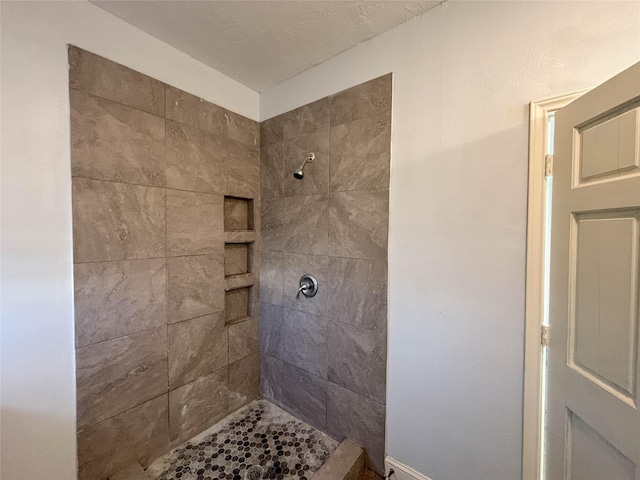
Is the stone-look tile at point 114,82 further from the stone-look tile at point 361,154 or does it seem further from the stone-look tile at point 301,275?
the stone-look tile at point 301,275

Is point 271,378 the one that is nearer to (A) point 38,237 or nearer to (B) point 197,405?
(B) point 197,405

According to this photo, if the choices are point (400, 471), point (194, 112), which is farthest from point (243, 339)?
point (194, 112)

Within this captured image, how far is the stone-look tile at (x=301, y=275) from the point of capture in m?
1.77

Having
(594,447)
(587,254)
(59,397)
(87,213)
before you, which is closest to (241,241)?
(87,213)

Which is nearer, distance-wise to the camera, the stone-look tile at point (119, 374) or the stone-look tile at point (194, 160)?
the stone-look tile at point (119, 374)

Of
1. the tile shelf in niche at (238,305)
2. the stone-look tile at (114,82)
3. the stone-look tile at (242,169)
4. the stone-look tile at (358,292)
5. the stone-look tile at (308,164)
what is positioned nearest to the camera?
the stone-look tile at (114,82)

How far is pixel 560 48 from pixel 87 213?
221 centimetres

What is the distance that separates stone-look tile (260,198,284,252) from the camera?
2.00m

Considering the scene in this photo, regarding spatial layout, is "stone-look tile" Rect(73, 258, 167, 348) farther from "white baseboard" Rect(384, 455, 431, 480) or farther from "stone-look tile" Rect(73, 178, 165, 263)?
"white baseboard" Rect(384, 455, 431, 480)

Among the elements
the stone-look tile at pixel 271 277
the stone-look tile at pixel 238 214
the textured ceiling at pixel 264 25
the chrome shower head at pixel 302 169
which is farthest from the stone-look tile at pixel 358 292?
the textured ceiling at pixel 264 25

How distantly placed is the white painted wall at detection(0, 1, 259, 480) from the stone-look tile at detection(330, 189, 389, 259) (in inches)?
54.1

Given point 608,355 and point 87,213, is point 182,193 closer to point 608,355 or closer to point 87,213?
point 87,213

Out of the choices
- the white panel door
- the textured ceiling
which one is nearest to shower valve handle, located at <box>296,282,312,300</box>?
the white panel door

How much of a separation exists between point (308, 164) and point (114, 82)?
113 cm
